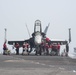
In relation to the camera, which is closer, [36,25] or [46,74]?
[46,74]

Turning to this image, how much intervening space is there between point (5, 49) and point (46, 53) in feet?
15.8

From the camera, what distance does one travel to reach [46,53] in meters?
43.8

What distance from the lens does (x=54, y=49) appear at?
41.9 meters

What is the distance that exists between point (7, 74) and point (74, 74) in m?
2.61

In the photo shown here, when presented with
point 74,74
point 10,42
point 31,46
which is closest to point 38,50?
point 31,46

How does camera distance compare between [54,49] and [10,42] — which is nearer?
[54,49]

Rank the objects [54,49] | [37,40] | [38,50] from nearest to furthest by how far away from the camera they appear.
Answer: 1. [54,49]
2. [38,50]
3. [37,40]

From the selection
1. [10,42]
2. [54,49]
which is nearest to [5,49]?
[54,49]

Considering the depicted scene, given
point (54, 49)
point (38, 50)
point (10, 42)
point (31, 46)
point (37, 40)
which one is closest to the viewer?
point (54, 49)

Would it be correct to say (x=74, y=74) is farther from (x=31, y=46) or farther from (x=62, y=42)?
(x=62, y=42)

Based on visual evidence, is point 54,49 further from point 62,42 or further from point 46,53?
point 62,42

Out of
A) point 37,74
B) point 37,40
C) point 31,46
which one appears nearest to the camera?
point 37,74

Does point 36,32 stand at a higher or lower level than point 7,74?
higher

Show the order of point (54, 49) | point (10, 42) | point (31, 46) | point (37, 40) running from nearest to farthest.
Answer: point (54, 49)
point (37, 40)
point (31, 46)
point (10, 42)
